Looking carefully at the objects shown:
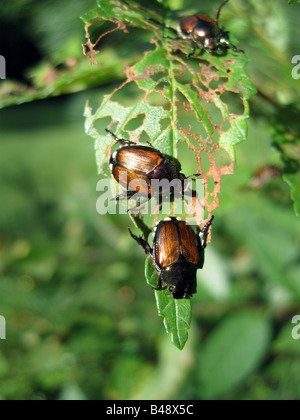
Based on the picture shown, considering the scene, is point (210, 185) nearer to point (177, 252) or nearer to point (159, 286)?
point (177, 252)

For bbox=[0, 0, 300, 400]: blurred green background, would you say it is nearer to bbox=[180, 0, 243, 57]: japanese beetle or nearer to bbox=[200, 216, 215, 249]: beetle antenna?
bbox=[180, 0, 243, 57]: japanese beetle

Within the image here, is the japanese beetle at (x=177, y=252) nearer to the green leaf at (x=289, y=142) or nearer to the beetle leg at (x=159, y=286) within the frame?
the beetle leg at (x=159, y=286)

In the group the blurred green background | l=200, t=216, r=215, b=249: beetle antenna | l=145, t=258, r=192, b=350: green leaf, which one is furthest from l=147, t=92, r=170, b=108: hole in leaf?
l=145, t=258, r=192, b=350: green leaf

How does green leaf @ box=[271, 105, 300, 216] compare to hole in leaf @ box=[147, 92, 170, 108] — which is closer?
green leaf @ box=[271, 105, 300, 216]

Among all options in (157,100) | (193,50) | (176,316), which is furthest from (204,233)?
(157,100)

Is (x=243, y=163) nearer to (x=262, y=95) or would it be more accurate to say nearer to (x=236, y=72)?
(x=262, y=95)
